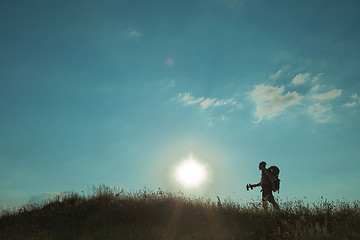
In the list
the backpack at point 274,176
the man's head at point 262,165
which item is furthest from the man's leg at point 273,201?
the man's head at point 262,165

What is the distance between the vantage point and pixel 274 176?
1145 cm

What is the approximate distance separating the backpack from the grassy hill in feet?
2.95

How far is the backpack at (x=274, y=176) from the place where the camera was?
36.9ft

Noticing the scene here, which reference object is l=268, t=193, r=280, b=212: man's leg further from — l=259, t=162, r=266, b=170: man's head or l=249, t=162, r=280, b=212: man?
l=259, t=162, r=266, b=170: man's head

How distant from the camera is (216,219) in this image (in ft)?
34.1

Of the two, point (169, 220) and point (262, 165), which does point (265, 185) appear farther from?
point (169, 220)

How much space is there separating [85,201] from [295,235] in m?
10.1

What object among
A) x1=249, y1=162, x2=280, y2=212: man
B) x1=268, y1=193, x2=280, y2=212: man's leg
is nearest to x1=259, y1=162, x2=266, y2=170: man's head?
x1=249, y1=162, x2=280, y2=212: man

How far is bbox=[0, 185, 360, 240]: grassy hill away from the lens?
8008 mm

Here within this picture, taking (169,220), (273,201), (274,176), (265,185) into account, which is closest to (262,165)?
(274,176)

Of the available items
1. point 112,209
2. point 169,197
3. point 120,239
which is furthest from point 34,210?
point 120,239

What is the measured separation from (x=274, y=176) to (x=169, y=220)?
5.01 m

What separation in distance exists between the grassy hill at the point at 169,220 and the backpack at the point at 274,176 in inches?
35.5

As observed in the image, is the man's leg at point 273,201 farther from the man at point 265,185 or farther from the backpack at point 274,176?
the backpack at point 274,176
